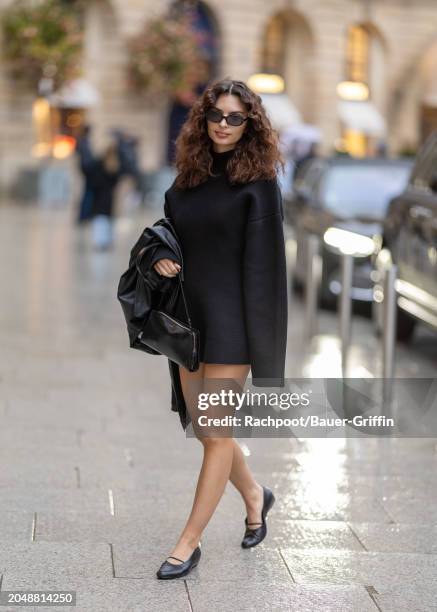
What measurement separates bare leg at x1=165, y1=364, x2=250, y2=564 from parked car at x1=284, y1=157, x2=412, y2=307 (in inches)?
307

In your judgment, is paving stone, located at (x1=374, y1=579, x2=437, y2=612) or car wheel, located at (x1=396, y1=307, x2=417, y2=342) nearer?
paving stone, located at (x1=374, y1=579, x2=437, y2=612)

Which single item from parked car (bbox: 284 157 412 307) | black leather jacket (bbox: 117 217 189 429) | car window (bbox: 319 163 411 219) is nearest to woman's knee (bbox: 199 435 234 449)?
black leather jacket (bbox: 117 217 189 429)

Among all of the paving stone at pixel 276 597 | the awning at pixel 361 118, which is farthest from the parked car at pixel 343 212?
the awning at pixel 361 118

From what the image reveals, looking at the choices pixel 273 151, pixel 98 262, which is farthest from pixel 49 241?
pixel 273 151

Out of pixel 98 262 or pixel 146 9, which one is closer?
pixel 98 262

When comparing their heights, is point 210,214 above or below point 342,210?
above

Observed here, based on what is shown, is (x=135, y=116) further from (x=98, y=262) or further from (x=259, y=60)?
(x=98, y=262)

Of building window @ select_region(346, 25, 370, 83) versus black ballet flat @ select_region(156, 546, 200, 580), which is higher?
black ballet flat @ select_region(156, 546, 200, 580)

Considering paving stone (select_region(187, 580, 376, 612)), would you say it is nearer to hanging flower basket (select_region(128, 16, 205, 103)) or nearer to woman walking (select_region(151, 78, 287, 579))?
woman walking (select_region(151, 78, 287, 579))

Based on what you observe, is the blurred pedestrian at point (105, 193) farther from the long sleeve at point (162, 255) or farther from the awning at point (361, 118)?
the awning at point (361, 118)

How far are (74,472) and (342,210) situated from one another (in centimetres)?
786

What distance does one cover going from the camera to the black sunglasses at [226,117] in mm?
4930

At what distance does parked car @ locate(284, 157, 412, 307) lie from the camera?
13.0 m

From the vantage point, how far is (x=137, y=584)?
474 cm
